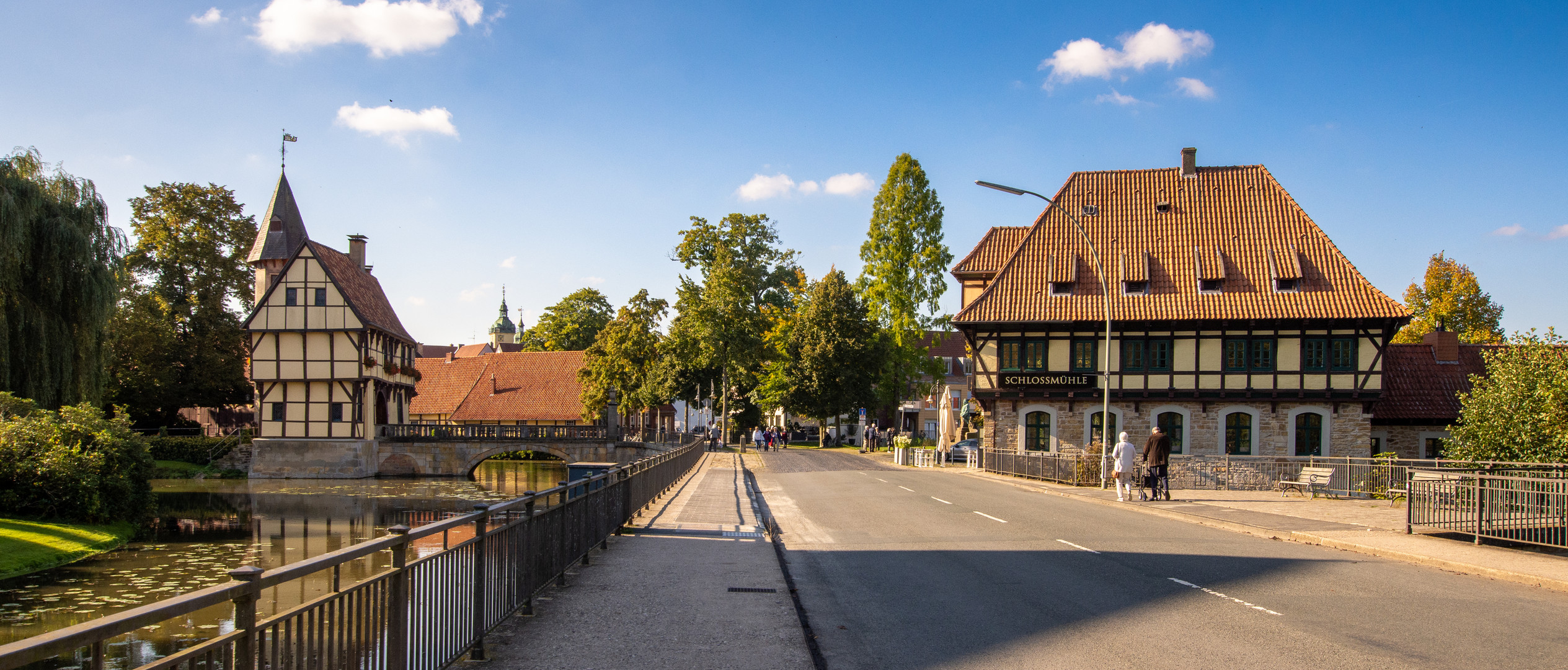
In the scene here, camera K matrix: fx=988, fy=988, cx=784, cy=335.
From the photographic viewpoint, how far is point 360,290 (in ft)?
167

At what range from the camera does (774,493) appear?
24.9 metres

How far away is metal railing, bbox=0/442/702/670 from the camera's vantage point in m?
3.48

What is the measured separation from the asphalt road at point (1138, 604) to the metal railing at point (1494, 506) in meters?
2.50

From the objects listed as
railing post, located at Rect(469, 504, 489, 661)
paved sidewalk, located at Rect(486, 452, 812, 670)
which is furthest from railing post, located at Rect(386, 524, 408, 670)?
railing post, located at Rect(469, 504, 489, 661)

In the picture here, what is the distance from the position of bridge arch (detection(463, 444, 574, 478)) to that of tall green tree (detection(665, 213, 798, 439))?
11338mm

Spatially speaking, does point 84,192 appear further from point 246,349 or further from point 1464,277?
point 1464,277

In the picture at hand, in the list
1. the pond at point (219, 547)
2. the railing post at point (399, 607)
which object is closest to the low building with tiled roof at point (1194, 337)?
the pond at point (219, 547)

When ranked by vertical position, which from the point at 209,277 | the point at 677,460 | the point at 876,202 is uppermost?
the point at 876,202

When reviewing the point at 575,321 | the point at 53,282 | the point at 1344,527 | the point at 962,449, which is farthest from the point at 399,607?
the point at 575,321

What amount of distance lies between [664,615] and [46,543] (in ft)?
61.5

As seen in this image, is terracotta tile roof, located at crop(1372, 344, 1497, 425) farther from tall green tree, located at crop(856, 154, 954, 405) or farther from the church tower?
the church tower

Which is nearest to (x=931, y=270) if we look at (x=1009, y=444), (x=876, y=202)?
(x=876, y=202)

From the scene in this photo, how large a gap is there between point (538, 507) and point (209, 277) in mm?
54347

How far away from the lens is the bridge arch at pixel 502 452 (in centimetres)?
5100
